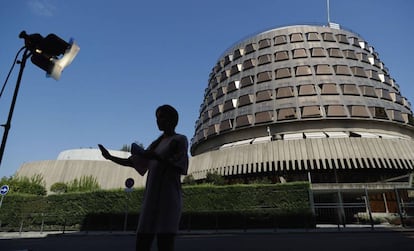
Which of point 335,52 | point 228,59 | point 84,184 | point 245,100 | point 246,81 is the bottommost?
point 84,184

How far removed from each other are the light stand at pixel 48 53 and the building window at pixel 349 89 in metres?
39.2

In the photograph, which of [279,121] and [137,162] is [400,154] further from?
[137,162]

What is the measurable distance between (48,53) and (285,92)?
36200 mm

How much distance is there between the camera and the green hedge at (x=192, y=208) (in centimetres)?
1762

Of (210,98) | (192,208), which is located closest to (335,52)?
(210,98)

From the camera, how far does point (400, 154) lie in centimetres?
2794

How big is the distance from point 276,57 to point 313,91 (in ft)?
30.8

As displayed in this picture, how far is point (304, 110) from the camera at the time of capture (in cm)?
3534

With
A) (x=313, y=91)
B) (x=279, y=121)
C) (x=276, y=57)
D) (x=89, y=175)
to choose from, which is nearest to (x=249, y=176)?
(x=279, y=121)

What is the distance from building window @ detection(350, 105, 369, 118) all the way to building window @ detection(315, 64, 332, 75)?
6.87 m

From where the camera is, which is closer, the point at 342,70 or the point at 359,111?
the point at 359,111

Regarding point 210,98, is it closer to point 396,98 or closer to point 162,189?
point 396,98

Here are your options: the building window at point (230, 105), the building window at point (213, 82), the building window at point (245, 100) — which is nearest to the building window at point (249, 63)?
the building window at point (245, 100)

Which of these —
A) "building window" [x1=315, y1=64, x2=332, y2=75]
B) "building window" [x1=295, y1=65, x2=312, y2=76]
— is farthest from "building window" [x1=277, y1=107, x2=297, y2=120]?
"building window" [x1=315, y1=64, x2=332, y2=75]
